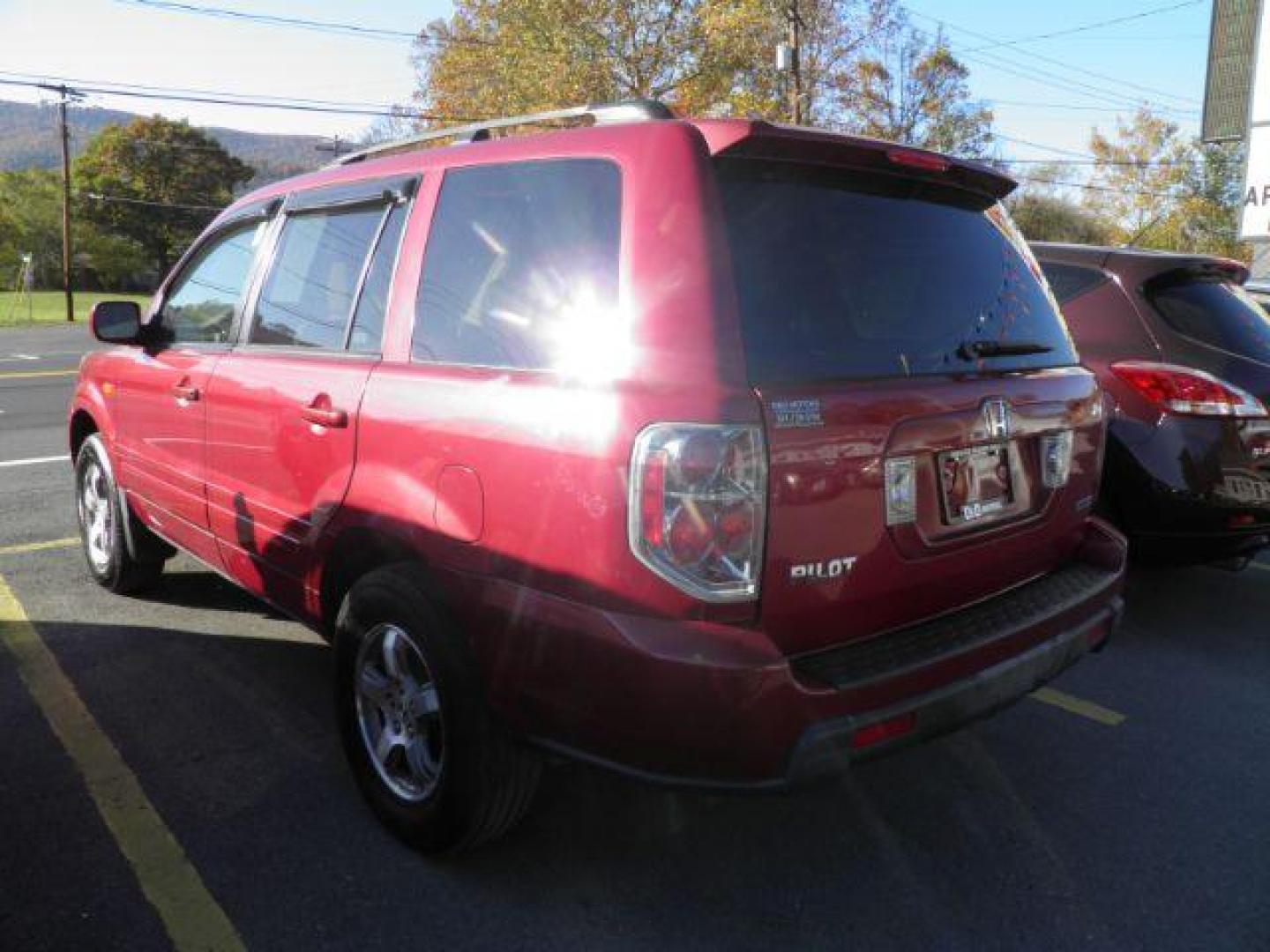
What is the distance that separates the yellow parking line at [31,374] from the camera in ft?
54.9

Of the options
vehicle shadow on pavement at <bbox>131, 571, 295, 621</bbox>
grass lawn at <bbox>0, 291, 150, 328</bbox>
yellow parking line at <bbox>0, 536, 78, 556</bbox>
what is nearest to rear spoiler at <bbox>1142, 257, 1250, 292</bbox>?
vehicle shadow on pavement at <bbox>131, 571, 295, 621</bbox>

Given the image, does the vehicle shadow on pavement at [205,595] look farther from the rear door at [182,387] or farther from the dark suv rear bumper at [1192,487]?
the dark suv rear bumper at [1192,487]

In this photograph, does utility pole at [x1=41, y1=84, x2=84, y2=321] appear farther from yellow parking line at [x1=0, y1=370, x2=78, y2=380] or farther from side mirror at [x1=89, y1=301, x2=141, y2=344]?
side mirror at [x1=89, y1=301, x2=141, y2=344]

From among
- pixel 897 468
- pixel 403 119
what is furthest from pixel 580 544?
pixel 403 119

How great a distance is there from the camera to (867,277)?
250 cm

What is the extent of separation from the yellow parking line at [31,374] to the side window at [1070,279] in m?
16.1

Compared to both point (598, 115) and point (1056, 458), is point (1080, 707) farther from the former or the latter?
point (598, 115)

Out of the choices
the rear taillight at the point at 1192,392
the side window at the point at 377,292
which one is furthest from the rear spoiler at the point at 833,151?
the rear taillight at the point at 1192,392

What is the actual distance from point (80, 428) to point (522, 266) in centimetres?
372

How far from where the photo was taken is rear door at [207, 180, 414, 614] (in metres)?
2.92

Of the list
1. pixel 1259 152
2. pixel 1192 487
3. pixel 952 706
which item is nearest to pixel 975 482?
pixel 952 706

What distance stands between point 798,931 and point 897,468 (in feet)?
3.77

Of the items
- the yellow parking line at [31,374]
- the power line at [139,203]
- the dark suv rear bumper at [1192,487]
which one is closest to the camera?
the dark suv rear bumper at [1192,487]

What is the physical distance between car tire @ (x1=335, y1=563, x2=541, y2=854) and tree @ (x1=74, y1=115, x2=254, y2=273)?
8070 centimetres
